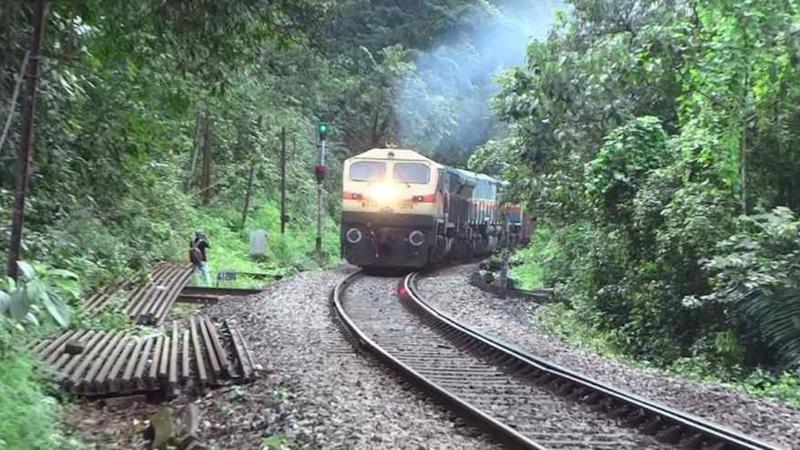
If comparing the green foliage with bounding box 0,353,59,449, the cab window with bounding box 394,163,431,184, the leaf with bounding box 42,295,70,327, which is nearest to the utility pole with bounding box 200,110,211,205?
the cab window with bounding box 394,163,431,184

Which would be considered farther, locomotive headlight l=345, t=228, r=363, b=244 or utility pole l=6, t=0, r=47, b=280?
locomotive headlight l=345, t=228, r=363, b=244

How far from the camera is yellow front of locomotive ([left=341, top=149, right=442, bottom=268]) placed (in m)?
21.6

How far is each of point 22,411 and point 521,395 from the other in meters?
4.34

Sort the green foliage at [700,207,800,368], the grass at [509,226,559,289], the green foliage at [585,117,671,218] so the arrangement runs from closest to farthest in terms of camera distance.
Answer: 1. the green foliage at [700,207,800,368]
2. the green foliage at [585,117,671,218]
3. the grass at [509,226,559,289]

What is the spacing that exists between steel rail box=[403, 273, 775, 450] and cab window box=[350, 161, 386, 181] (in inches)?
467

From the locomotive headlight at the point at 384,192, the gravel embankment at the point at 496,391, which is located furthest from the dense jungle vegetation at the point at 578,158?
the gravel embankment at the point at 496,391

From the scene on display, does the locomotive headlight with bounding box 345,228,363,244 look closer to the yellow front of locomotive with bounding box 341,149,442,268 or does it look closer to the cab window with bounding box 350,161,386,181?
the yellow front of locomotive with bounding box 341,149,442,268

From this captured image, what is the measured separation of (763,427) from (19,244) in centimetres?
594

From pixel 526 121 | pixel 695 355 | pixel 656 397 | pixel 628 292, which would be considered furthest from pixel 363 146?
pixel 656 397

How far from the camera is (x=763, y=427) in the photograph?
7031mm

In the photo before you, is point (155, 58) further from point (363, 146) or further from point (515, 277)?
point (363, 146)

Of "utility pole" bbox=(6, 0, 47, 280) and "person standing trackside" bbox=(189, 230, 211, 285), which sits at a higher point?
"utility pole" bbox=(6, 0, 47, 280)

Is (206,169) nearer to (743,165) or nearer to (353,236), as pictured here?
(353,236)

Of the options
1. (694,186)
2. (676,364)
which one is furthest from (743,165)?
(676,364)
